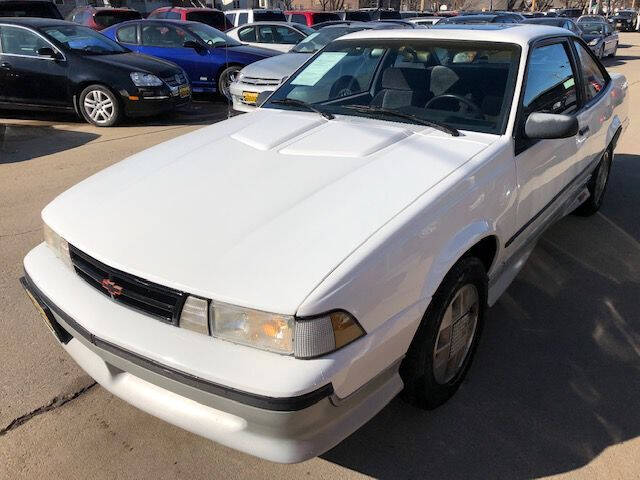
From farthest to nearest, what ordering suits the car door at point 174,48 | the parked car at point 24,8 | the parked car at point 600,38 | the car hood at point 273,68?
the parked car at point 600,38, the parked car at point 24,8, the car door at point 174,48, the car hood at point 273,68

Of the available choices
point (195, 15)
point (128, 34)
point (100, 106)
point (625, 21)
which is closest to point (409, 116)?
point (100, 106)

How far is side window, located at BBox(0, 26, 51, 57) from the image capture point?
844 centimetres

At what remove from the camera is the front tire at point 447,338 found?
7.32 feet

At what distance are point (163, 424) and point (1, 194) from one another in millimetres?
4007

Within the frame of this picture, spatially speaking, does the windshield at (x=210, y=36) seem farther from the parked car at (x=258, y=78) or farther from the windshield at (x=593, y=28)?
the windshield at (x=593, y=28)

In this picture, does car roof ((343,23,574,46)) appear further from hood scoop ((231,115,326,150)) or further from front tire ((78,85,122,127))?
front tire ((78,85,122,127))

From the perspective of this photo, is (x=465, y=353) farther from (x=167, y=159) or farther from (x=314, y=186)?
(x=167, y=159)

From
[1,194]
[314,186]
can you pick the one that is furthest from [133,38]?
[314,186]

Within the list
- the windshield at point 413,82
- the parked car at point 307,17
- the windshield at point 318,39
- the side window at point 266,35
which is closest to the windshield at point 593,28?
the parked car at point 307,17

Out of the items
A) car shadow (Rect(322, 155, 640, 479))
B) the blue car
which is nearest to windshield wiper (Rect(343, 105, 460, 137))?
car shadow (Rect(322, 155, 640, 479))

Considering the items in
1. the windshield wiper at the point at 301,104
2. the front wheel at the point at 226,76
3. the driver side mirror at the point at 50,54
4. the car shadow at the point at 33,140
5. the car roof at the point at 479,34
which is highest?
the car roof at the point at 479,34

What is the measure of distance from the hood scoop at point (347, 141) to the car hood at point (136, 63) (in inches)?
250

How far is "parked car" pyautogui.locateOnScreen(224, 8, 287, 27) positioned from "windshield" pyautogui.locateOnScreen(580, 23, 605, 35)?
1141 centimetres

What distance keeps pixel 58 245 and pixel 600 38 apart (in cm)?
2011
